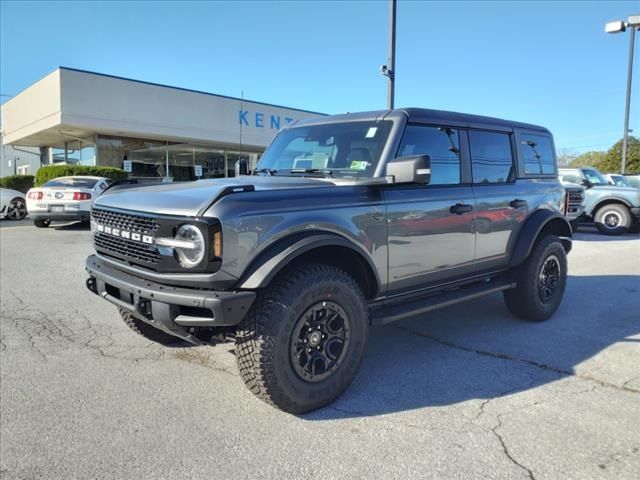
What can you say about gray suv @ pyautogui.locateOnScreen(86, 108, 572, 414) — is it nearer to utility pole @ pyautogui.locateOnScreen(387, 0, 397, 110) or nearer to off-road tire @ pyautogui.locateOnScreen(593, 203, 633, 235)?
utility pole @ pyautogui.locateOnScreen(387, 0, 397, 110)

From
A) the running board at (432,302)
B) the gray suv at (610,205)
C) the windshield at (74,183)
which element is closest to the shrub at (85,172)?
the windshield at (74,183)

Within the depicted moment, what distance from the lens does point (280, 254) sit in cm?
300

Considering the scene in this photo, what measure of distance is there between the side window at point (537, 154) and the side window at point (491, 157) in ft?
1.01

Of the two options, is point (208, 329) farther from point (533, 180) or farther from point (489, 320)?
point (533, 180)

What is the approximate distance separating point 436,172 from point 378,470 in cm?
249

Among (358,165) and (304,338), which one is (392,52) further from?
(304,338)

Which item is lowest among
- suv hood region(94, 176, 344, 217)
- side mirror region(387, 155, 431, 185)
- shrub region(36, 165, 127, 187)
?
suv hood region(94, 176, 344, 217)

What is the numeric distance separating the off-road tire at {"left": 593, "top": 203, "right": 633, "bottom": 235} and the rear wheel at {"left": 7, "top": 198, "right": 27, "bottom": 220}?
55.3 feet

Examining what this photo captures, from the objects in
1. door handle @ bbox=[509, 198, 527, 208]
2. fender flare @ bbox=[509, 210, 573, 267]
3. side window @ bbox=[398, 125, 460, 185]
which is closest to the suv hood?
side window @ bbox=[398, 125, 460, 185]

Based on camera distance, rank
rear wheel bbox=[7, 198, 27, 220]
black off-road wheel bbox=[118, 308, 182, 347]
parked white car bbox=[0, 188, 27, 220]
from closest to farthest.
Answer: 1. black off-road wheel bbox=[118, 308, 182, 347]
2. parked white car bbox=[0, 188, 27, 220]
3. rear wheel bbox=[7, 198, 27, 220]

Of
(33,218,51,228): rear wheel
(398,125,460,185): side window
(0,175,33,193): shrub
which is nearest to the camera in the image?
(398,125,460,185): side window

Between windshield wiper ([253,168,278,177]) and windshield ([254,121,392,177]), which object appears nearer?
windshield ([254,121,392,177])

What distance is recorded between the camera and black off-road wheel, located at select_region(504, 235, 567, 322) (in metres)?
5.08

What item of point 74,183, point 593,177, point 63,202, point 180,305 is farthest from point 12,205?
point 593,177
